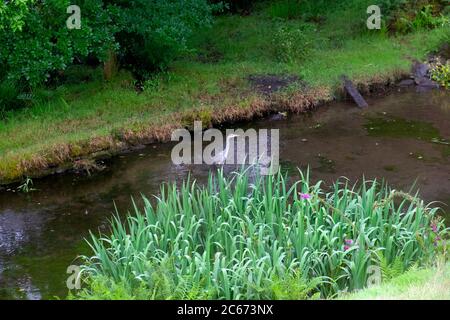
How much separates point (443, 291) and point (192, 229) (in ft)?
9.50

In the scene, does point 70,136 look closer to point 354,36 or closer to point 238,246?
point 238,246

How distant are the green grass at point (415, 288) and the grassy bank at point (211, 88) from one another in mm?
7498

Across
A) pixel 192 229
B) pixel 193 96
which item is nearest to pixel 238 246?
pixel 192 229

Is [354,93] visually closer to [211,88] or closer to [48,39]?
[211,88]

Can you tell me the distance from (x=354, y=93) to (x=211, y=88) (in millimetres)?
3227

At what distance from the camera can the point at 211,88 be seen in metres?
15.5

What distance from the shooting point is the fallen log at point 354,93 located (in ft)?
51.3

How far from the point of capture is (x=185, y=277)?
21.5 feet

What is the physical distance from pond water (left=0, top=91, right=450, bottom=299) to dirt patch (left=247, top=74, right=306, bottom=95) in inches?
37.1

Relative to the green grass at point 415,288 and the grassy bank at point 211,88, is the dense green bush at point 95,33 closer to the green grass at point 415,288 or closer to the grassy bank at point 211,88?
the grassy bank at point 211,88

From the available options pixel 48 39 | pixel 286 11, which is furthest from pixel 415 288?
pixel 286 11

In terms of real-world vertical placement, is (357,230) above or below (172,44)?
below
